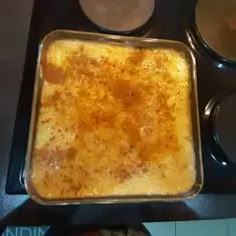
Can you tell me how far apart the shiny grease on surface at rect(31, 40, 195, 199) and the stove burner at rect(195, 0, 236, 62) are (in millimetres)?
83

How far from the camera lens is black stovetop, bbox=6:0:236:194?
2.65 feet

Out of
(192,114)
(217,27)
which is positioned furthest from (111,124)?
(217,27)

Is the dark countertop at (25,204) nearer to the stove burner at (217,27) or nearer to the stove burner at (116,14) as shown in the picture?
the stove burner at (116,14)

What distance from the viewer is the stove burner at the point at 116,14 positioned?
34.3 inches

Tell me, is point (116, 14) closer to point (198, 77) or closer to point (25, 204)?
point (198, 77)

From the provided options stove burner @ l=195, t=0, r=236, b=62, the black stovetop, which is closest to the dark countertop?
the black stovetop

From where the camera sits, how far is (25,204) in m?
0.79

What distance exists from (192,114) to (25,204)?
32 cm

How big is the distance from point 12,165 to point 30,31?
9.0 inches

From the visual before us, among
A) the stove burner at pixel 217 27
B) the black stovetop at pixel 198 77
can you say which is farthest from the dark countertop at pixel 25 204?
the stove burner at pixel 217 27

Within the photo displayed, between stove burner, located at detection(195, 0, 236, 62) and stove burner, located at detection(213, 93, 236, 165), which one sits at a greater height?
stove burner, located at detection(195, 0, 236, 62)

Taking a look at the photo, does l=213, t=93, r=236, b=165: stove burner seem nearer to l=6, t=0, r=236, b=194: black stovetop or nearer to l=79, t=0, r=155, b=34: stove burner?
l=6, t=0, r=236, b=194: black stovetop

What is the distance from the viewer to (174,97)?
34.4 inches

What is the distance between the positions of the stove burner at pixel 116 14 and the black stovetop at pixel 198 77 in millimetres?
13
